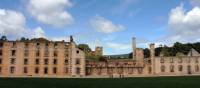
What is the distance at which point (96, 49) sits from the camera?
338ft

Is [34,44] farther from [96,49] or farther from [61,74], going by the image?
[96,49]

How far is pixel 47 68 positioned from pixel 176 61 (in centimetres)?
3666
